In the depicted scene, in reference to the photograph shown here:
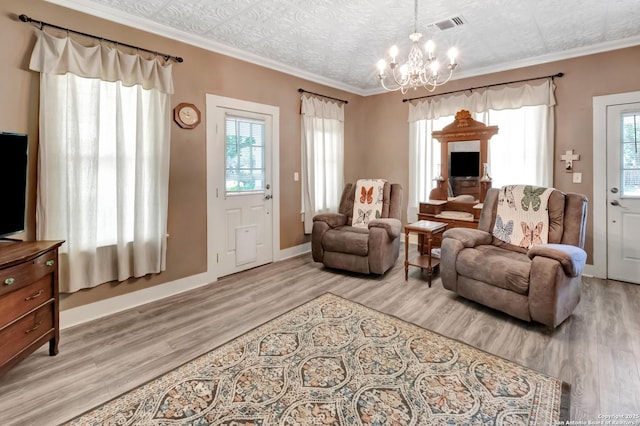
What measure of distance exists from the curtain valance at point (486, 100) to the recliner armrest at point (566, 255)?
231 centimetres

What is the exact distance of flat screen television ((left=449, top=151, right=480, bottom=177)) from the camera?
4.54m

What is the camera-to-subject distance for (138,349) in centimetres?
234

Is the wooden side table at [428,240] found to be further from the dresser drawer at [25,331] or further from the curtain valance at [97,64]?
the dresser drawer at [25,331]

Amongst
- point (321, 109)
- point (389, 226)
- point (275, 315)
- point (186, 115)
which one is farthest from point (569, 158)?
point (186, 115)

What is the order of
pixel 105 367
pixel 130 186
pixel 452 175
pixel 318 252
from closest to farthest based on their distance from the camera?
1. pixel 105 367
2. pixel 130 186
3. pixel 318 252
4. pixel 452 175

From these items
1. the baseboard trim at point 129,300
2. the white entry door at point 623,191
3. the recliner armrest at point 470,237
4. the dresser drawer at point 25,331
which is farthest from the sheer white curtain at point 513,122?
the dresser drawer at point 25,331

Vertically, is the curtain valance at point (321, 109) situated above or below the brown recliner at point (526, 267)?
above

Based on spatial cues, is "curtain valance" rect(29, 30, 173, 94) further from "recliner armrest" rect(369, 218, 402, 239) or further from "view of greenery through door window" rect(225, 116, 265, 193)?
"recliner armrest" rect(369, 218, 402, 239)

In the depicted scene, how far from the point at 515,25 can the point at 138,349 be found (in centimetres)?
442

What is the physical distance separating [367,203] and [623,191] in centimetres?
287

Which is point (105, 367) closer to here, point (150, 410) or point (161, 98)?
point (150, 410)

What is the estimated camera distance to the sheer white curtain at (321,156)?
484cm

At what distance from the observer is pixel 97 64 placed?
2721 mm

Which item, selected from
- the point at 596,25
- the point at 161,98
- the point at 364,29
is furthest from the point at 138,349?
the point at 596,25
